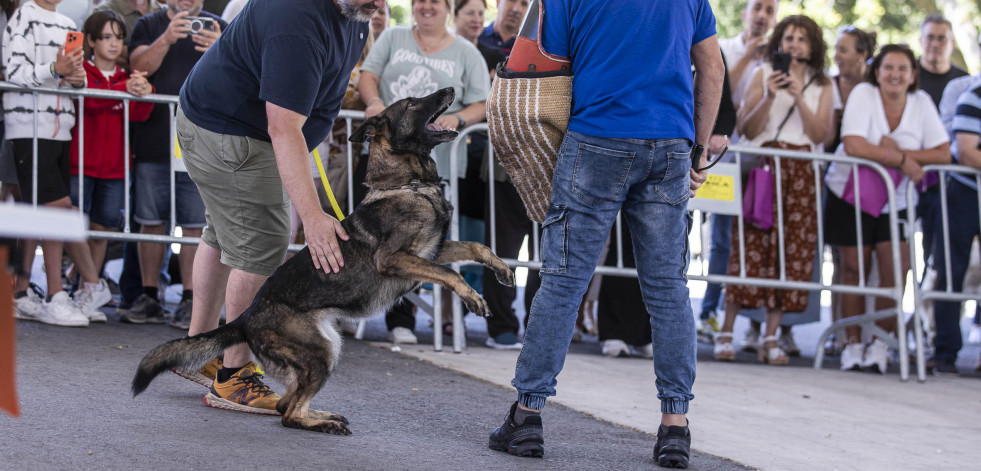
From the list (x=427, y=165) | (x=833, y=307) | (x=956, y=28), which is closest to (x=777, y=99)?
(x=833, y=307)

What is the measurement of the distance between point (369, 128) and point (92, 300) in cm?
270

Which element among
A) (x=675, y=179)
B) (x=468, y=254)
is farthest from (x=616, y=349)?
(x=675, y=179)

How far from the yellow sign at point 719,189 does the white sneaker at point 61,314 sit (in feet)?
12.8

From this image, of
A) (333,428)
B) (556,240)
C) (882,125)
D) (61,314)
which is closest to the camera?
(556,240)

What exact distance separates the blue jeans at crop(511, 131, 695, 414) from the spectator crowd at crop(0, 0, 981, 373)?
249cm

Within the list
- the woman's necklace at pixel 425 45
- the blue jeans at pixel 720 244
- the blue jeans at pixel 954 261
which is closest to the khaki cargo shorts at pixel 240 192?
the woman's necklace at pixel 425 45

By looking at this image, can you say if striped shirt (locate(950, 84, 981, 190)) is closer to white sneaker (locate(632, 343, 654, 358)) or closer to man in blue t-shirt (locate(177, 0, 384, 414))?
white sneaker (locate(632, 343, 654, 358))

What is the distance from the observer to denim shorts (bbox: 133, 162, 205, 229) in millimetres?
5652

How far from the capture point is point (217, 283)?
3.74 metres

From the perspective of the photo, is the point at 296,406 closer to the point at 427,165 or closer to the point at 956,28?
the point at 427,165

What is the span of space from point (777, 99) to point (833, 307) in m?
1.78

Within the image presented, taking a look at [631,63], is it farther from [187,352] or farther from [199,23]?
[199,23]

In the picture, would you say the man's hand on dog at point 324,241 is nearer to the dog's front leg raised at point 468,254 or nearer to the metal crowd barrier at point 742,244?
the dog's front leg raised at point 468,254

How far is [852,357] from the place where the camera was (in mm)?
6480
